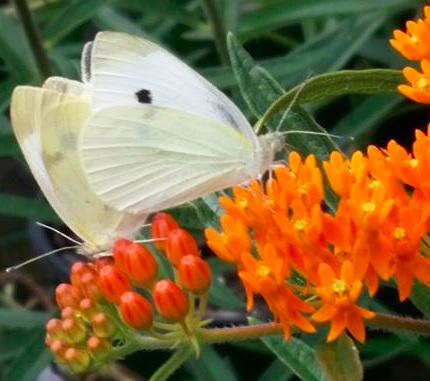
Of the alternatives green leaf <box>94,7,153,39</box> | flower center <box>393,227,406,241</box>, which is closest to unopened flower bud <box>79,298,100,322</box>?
flower center <box>393,227,406,241</box>

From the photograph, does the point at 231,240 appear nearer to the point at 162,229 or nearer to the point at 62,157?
the point at 162,229

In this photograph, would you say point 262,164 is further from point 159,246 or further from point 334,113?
point 334,113

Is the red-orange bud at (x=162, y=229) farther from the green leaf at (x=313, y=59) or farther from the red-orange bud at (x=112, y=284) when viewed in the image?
the green leaf at (x=313, y=59)

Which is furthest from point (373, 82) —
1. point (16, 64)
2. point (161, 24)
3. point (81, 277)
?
point (161, 24)

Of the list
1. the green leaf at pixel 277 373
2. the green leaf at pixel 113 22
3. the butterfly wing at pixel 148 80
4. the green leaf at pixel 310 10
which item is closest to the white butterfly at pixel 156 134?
the butterfly wing at pixel 148 80

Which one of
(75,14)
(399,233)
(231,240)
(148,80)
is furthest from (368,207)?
(75,14)
